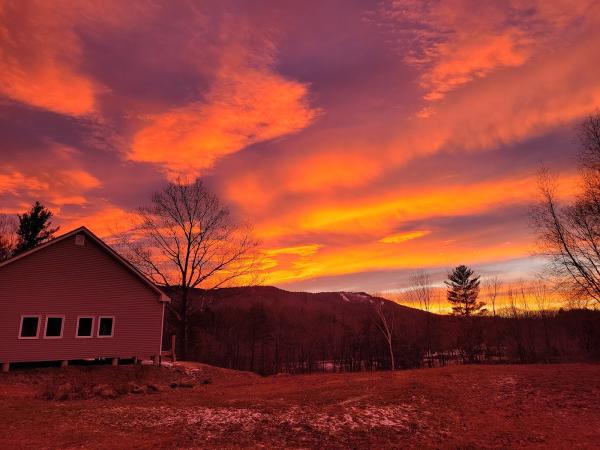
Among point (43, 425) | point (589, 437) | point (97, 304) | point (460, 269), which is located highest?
point (460, 269)

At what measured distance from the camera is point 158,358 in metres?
28.6

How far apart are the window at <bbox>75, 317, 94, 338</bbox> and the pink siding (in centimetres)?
27

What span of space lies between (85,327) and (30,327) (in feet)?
9.93

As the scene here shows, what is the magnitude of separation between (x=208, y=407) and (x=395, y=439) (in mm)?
7322

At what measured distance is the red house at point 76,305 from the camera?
2344cm

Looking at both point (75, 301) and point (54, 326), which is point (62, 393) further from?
point (75, 301)

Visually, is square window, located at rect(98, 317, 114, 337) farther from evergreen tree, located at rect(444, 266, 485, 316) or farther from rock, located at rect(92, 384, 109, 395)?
evergreen tree, located at rect(444, 266, 485, 316)

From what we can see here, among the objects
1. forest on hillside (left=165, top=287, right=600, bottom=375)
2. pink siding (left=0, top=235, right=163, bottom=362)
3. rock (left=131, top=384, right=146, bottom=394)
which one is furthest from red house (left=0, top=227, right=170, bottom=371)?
forest on hillside (left=165, top=287, right=600, bottom=375)

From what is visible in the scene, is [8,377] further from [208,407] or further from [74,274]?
[208,407]

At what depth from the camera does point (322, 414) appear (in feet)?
49.2

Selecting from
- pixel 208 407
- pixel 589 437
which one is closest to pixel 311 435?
pixel 208 407

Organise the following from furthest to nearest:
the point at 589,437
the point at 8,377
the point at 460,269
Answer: the point at 460,269, the point at 8,377, the point at 589,437

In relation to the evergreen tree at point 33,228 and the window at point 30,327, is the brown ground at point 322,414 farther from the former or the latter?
the evergreen tree at point 33,228

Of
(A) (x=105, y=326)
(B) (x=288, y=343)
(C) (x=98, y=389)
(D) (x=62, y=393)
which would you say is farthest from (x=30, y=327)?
(B) (x=288, y=343)
